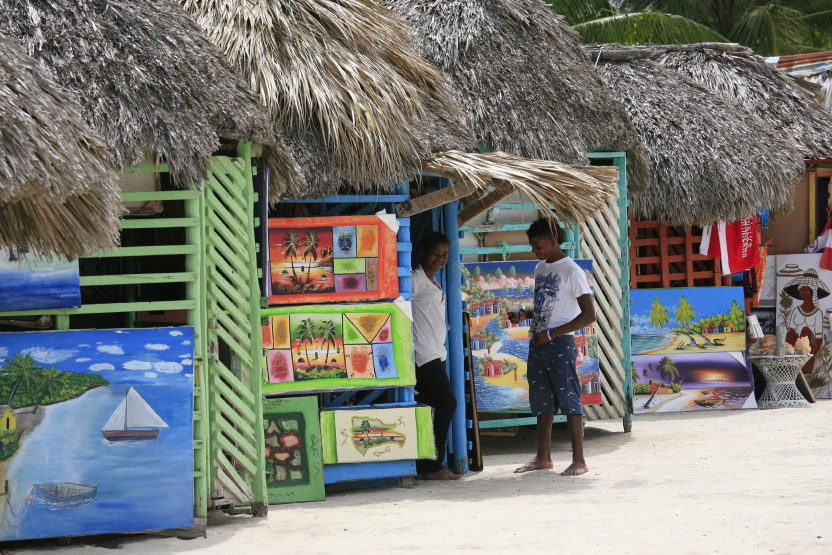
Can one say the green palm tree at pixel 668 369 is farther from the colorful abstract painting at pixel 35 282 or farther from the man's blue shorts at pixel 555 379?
the colorful abstract painting at pixel 35 282


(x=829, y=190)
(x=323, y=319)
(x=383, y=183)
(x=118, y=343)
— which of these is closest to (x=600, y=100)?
(x=383, y=183)

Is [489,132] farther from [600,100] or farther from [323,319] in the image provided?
[323,319]

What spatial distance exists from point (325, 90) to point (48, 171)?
287 cm

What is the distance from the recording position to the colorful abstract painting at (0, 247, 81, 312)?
5.59 metres

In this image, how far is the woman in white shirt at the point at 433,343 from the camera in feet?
25.7

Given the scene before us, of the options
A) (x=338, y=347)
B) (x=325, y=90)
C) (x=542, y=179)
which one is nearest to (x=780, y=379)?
(x=542, y=179)

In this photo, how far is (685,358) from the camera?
11.5 metres

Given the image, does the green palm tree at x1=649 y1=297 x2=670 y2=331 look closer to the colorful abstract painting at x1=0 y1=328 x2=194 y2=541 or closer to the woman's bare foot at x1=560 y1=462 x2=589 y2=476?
the woman's bare foot at x1=560 y1=462 x2=589 y2=476

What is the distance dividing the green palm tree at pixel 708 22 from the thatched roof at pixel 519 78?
10.5m

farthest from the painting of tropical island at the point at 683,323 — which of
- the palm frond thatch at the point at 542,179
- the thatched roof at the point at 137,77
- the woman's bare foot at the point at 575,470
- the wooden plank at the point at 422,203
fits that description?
the thatched roof at the point at 137,77

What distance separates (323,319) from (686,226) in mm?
5457

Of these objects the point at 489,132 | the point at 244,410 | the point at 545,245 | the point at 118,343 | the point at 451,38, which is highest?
the point at 451,38

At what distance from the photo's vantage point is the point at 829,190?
1265 centimetres

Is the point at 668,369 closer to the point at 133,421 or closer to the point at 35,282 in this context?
the point at 133,421
